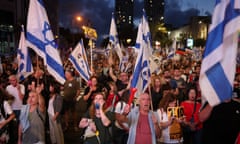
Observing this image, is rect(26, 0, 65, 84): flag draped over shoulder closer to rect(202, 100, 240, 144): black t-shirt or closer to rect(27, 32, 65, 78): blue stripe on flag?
rect(27, 32, 65, 78): blue stripe on flag

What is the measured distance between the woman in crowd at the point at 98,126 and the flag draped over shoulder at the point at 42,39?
138 cm

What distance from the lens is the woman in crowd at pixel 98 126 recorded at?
548cm

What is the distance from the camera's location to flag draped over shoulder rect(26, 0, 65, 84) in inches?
264

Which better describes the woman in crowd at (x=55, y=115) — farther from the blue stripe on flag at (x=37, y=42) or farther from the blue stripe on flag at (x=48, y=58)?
the blue stripe on flag at (x=37, y=42)

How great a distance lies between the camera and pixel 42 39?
678 centimetres

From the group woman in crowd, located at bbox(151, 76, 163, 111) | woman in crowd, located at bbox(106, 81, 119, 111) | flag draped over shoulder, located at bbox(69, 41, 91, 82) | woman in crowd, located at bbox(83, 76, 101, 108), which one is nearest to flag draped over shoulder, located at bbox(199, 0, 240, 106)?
woman in crowd, located at bbox(106, 81, 119, 111)

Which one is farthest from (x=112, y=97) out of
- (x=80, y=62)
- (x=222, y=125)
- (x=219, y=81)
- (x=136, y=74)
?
(x=80, y=62)

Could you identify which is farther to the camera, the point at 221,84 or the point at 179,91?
the point at 179,91

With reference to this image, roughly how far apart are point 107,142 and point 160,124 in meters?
0.98

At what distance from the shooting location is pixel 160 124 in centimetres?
597

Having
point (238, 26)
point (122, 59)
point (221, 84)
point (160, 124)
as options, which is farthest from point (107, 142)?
point (122, 59)

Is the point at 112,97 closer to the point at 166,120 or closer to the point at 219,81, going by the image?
the point at 166,120

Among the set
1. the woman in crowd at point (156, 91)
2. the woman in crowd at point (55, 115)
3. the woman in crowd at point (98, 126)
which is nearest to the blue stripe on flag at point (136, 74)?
the woman in crowd at point (98, 126)

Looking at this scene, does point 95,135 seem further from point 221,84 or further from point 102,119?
point 221,84
